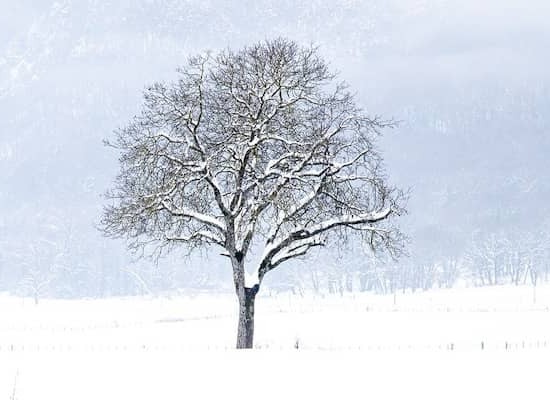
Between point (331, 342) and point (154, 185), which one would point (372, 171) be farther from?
point (331, 342)

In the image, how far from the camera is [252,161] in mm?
30031

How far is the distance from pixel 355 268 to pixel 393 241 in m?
154

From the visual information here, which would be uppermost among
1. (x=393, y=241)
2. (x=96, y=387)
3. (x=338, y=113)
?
(x=338, y=113)

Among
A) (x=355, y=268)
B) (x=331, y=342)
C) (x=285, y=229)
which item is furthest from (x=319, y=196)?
(x=355, y=268)

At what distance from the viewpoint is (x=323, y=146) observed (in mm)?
29422

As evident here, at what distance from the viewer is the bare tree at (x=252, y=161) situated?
2916cm

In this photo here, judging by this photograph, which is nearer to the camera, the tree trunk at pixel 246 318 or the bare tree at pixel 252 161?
the bare tree at pixel 252 161

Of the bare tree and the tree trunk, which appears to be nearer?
the bare tree

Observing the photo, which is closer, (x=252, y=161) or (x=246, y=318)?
(x=252, y=161)

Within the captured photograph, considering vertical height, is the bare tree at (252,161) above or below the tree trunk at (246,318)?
above

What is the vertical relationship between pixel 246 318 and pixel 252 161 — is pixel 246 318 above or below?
below

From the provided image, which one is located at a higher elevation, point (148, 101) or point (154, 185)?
point (148, 101)

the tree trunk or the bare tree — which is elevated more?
the bare tree

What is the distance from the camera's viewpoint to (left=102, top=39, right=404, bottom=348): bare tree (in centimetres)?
2916
